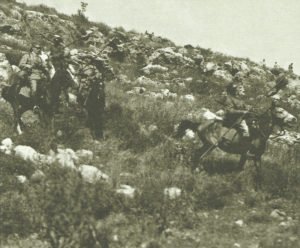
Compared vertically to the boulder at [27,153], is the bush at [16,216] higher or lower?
lower

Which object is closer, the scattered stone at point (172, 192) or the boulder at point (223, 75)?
the scattered stone at point (172, 192)

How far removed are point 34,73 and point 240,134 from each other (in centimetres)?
527

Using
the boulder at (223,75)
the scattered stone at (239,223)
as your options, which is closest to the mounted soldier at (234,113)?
the scattered stone at (239,223)

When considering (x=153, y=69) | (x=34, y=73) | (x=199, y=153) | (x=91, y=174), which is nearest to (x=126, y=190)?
(x=91, y=174)

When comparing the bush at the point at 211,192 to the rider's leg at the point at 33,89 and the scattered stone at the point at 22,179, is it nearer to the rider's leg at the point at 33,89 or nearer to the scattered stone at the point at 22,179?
the scattered stone at the point at 22,179

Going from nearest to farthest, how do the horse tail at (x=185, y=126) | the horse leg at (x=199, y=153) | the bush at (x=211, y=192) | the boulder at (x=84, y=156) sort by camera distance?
the bush at (x=211, y=192) < the boulder at (x=84, y=156) < the horse leg at (x=199, y=153) < the horse tail at (x=185, y=126)

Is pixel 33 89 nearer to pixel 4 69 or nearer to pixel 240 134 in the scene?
pixel 4 69

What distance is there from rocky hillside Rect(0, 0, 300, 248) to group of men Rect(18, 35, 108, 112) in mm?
800

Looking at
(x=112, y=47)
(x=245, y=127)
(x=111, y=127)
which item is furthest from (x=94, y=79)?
(x=112, y=47)

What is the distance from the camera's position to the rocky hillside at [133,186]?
8.70 metres

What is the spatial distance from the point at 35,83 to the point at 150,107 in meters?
4.03

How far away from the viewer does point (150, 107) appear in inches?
649

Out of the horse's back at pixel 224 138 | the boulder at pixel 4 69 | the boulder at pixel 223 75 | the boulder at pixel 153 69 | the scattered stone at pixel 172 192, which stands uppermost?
the boulder at pixel 223 75

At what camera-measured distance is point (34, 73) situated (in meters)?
13.7
